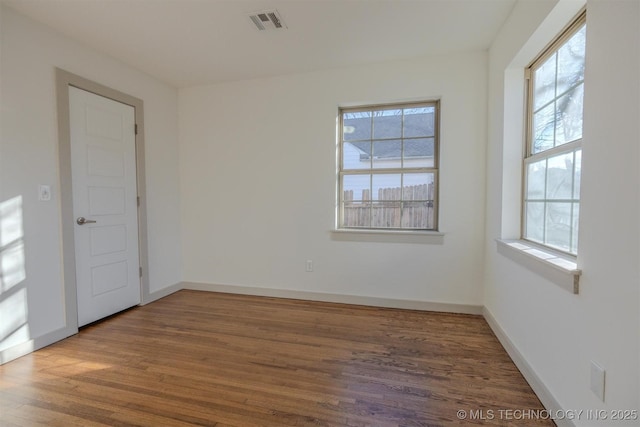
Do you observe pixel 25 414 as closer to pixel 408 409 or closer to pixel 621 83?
pixel 408 409

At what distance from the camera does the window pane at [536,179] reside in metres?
1.93

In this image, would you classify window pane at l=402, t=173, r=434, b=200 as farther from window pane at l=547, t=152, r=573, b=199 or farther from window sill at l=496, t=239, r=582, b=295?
window pane at l=547, t=152, r=573, b=199

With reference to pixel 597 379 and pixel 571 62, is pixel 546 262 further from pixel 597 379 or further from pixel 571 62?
pixel 571 62

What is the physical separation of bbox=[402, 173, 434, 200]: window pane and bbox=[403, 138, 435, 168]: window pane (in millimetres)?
113

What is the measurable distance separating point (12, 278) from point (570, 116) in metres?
3.89

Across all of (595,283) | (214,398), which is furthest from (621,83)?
(214,398)

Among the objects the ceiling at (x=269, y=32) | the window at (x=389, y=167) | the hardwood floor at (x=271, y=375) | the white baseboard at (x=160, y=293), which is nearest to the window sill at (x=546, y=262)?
the hardwood floor at (x=271, y=375)

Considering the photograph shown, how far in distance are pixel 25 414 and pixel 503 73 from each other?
3916mm

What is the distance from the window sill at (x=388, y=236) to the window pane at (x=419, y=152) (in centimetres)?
75

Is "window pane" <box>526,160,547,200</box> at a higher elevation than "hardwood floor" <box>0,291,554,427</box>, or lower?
higher

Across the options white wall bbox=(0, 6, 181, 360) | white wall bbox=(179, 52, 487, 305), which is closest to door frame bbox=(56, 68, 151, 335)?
white wall bbox=(0, 6, 181, 360)

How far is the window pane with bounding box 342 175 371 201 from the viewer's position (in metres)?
3.26

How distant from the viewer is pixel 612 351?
110 centimetres

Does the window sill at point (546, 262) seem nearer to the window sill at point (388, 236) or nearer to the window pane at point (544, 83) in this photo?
the window sill at point (388, 236)
